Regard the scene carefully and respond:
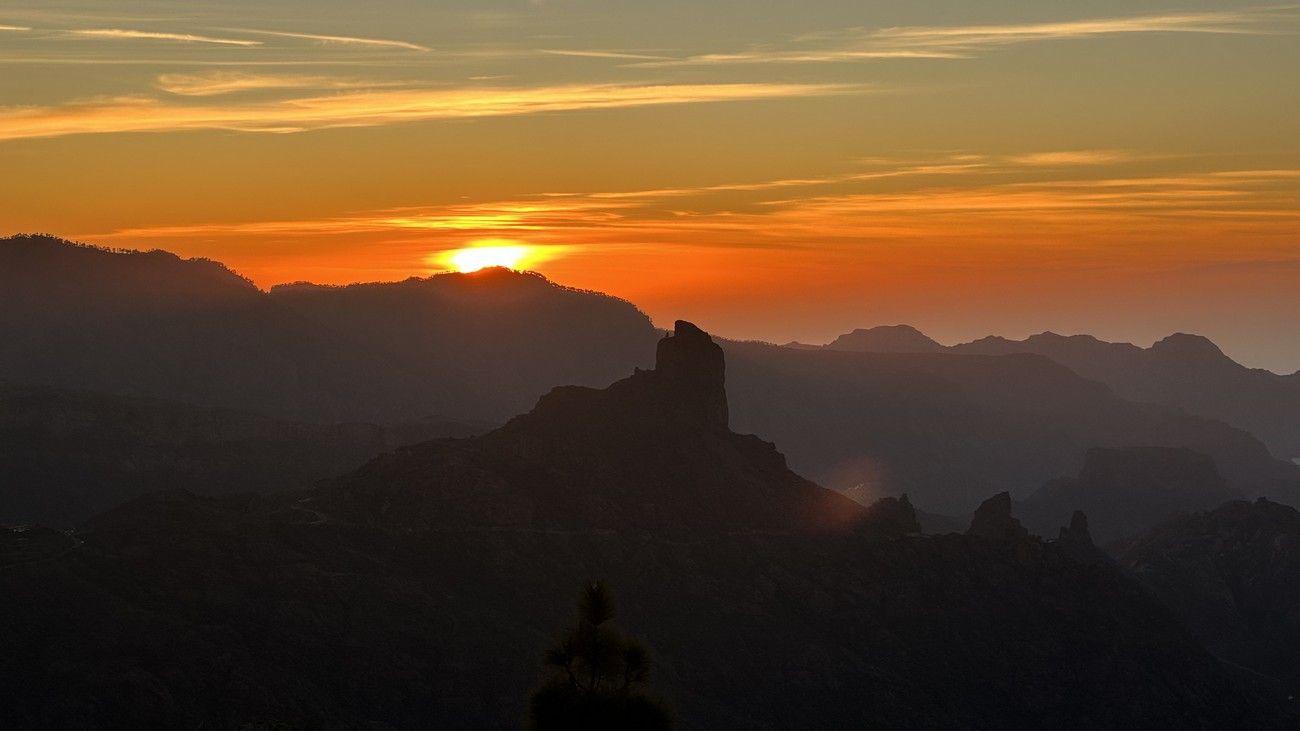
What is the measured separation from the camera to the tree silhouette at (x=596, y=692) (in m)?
86.6

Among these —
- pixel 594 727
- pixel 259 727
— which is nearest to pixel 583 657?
pixel 594 727

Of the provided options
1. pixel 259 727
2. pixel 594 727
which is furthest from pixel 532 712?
pixel 259 727

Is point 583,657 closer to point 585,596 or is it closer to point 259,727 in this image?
point 585,596

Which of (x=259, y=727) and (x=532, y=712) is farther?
(x=259, y=727)

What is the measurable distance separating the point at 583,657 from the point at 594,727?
3.46m

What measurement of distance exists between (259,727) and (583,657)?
2871cm

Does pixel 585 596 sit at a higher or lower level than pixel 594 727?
higher

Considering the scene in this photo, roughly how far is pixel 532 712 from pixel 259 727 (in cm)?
2661

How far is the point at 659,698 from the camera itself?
289ft

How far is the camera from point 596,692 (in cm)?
8794

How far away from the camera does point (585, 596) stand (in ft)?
279

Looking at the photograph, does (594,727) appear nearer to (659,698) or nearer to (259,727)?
(659,698)

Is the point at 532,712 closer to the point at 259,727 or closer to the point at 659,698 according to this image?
the point at 659,698

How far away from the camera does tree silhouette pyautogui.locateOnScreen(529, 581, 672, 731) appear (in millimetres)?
86562
